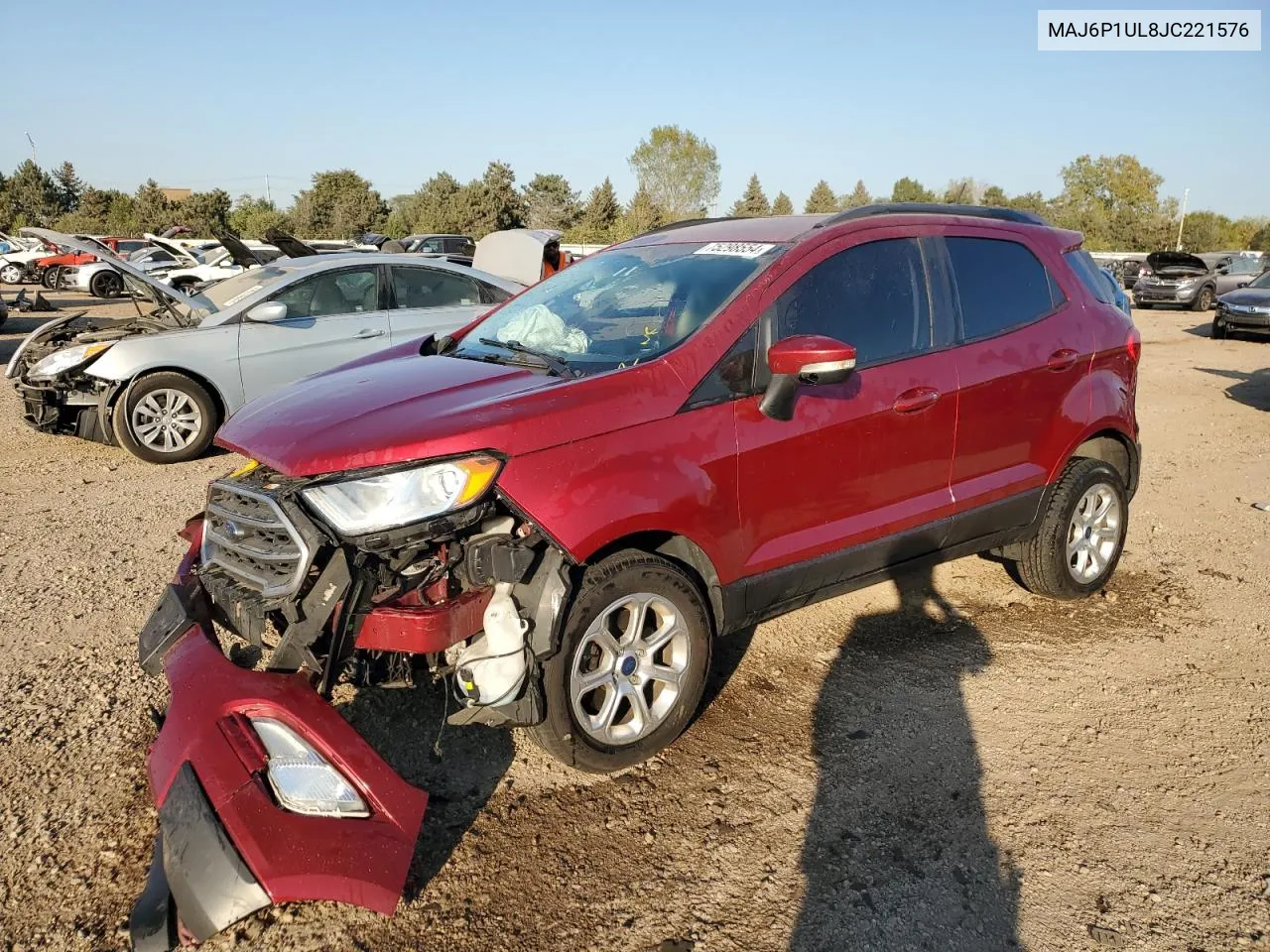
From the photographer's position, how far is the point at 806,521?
11.7ft

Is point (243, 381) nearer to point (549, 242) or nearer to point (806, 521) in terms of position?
point (549, 242)

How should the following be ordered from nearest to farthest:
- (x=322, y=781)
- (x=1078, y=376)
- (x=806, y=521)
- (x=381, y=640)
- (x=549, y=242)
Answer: (x=322, y=781), (x=381, y=640), (x=806, y=521), (x=1078, y=376), (x=549, y=242)

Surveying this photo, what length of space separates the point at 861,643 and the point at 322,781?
2.66 meters

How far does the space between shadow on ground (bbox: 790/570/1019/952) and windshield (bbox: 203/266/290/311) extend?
5.96 metres

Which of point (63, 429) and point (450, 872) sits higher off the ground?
point (63, 429)

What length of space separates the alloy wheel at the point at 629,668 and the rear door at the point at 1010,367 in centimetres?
161

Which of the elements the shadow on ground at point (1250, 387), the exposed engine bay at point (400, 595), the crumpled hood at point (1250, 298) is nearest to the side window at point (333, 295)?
the exposed engine bay at point (400, 595)

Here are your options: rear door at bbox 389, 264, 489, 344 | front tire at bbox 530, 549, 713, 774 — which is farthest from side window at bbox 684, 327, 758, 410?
rear door at bbox 389, 264, 489, 344

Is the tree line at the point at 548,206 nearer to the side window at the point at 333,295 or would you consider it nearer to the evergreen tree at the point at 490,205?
the evergreen tree at the point at 490,205

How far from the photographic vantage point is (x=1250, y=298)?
1716 cm

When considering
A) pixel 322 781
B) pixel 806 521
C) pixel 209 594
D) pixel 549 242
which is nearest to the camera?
pixel 322 781

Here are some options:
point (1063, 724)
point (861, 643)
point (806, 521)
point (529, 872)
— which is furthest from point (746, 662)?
point (529, 872)

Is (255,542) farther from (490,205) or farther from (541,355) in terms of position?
(490,205)

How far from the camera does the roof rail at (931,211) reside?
3842 mm
